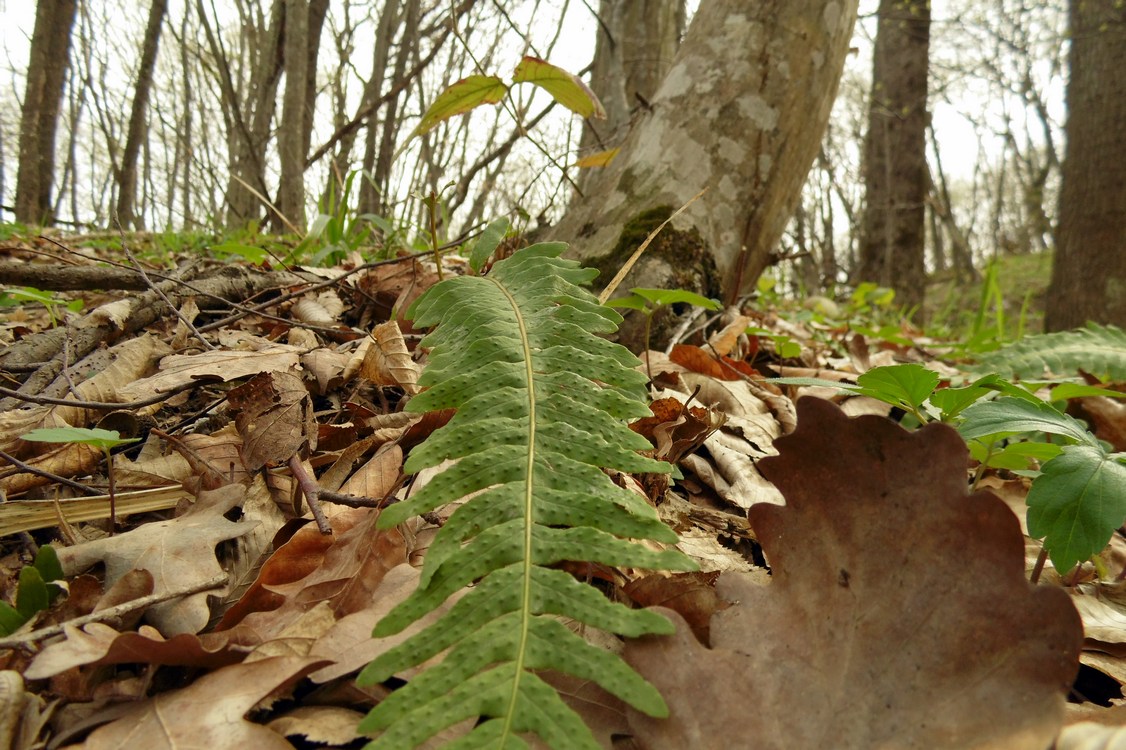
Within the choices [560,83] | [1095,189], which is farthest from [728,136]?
[1095,189]

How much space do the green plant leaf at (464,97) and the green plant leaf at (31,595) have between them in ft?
4.53

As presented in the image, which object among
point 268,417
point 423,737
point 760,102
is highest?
point 760,102

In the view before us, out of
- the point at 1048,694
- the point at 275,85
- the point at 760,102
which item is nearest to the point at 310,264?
the point at 760,102

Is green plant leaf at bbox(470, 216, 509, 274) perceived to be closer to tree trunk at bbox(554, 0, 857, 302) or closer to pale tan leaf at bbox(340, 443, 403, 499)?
pale tan leaf at bbox(340, 443, 403, 499)

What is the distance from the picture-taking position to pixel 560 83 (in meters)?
1.83

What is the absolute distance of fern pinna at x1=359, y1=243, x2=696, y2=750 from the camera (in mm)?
553

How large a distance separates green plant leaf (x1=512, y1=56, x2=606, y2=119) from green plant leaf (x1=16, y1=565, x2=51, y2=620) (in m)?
1.57

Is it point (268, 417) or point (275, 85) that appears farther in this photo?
point (275, 85)

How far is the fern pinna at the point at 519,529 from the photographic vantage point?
553mm

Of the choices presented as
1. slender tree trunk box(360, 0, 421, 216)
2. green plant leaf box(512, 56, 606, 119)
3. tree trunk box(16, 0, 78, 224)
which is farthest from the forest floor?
tree trunk box(16, 0, 78, 224)

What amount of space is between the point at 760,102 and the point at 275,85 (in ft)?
19.8

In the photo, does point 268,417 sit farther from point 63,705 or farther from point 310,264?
point 310,264

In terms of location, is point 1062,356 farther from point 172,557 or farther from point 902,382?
point 172,557

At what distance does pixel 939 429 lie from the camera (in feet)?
2.20
